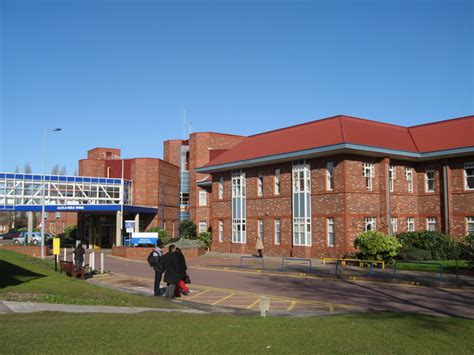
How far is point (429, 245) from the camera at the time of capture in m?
28.6

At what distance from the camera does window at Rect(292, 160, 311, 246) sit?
105 feet

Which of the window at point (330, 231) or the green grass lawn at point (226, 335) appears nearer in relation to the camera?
the green grass lawn at point (226, 335)

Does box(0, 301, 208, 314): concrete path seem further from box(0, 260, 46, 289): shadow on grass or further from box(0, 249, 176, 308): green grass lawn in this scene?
box(0, 260, 46, 289): shadow on grass

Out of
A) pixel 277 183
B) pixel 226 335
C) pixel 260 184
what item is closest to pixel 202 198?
pixel 260 184

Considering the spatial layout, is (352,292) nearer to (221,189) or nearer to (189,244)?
(189,244)

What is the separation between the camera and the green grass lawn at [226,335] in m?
7.14

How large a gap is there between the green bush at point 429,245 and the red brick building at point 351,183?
1650 millimetres

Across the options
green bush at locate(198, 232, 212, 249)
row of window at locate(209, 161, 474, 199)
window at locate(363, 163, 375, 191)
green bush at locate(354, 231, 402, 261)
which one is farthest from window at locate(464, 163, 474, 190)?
green bush at locate(198, 232, 212, 249)

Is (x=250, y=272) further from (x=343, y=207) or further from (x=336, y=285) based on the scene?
(x=343, y=207)

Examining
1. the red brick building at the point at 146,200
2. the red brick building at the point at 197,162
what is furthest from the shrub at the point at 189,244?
the red brick building at the point at 146,200

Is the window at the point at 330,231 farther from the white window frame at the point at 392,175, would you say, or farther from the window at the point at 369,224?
the white window frame at the point at 392,175

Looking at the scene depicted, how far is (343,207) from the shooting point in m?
29.5

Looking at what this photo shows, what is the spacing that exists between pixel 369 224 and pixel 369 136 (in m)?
5.42

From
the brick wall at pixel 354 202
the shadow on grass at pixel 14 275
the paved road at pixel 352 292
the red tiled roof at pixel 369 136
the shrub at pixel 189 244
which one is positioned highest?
the red tiled roof at pixel 369 136
